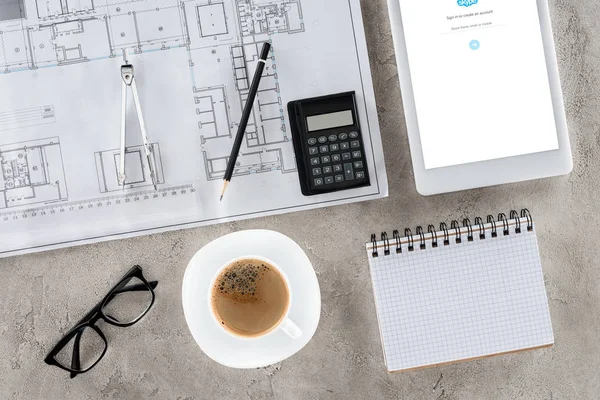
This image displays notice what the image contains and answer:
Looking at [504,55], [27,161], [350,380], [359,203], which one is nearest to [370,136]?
[359,203]

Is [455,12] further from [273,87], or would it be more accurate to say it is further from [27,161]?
[27,161]

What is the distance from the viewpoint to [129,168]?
2.30 feet

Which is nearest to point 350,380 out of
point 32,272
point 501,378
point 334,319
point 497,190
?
point 334,319

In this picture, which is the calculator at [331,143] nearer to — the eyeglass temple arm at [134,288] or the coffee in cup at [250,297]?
the coffee in cup at [250,297]

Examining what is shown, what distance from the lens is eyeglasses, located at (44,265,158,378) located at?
702 mm

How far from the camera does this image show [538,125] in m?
0.68

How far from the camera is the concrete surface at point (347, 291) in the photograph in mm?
713

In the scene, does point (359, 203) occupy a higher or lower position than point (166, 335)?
higher

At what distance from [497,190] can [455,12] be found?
229 mm

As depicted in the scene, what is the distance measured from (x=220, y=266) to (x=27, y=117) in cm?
31

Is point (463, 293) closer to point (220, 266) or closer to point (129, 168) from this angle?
point (220, 266)

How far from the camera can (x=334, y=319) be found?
0.72 meters

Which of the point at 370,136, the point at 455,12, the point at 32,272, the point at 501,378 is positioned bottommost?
the point at 501,378

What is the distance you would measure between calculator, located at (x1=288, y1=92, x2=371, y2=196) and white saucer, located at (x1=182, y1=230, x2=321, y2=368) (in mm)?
87
